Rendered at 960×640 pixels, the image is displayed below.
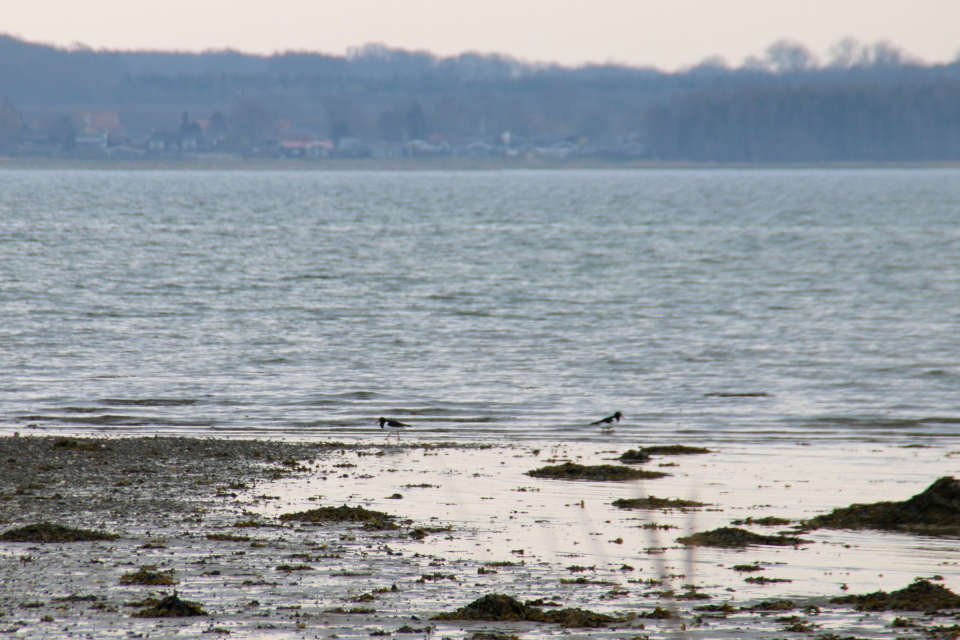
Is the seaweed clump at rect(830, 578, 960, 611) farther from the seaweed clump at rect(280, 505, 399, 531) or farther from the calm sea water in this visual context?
the calm sea water

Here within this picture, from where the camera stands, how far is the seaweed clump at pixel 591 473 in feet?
47.0

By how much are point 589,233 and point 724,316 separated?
45867 millimetres

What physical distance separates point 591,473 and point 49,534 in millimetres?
6986

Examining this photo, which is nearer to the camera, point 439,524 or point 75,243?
point 439,524

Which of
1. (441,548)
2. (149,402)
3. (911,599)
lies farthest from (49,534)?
(149,402)

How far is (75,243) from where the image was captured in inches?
2657

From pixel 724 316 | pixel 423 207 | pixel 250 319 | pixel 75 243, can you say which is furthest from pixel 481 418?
pixel 423 207

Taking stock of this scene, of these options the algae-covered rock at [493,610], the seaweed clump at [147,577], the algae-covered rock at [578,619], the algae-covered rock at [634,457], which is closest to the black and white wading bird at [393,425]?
the algae-covered rock at [634,457]

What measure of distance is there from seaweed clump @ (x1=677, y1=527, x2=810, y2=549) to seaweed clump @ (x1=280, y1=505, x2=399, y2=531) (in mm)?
3246

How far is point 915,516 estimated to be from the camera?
11695 millimetres

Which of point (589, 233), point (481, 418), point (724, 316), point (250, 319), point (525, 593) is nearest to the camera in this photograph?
point (525, 593)

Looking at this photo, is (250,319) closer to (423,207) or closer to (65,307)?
(65,307)

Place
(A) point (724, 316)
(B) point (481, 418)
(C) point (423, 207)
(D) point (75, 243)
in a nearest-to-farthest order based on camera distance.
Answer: (B) point (481, 418) → (A) point (724, 316) → (D) point (75, 243) → (C) point (423, 207)

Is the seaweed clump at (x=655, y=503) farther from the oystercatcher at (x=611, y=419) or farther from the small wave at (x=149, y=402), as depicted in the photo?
the small wave at (x=149, y=402)
